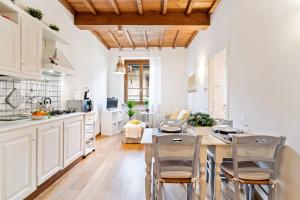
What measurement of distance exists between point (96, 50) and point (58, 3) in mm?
2539

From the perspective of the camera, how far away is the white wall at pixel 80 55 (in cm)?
393

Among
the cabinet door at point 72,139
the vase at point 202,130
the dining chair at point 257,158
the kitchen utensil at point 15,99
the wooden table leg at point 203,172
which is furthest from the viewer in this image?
the cabinet door at point 72,139

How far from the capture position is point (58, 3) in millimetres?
4141

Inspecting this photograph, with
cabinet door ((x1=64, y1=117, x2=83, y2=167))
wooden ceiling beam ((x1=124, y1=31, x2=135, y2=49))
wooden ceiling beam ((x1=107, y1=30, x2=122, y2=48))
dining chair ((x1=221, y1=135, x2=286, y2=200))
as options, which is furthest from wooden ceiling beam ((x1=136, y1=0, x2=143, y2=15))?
dining chair ((x1=221, y1=135, x2=286, y2=200))

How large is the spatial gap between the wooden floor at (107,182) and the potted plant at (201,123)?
0.91 meters

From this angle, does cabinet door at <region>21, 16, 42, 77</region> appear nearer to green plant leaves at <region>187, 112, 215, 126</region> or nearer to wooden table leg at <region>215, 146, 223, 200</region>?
green plant leaves at <region>187, 112, 215, 126</region>

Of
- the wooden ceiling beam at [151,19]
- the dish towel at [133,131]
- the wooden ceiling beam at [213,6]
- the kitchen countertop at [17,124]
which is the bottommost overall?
the dish towel at [133,131]

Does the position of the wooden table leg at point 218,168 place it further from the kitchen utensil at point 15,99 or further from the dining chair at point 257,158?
the kitchen utensil at point 15,99

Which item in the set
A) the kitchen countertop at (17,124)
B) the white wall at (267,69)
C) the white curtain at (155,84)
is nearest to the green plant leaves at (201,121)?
the white wall at (267,69)

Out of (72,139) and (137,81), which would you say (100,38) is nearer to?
(137,81)

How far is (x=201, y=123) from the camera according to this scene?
2.57m

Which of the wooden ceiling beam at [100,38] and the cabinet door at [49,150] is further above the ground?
the wooden ceiling beam at [100,38]

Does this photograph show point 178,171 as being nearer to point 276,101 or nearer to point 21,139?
point 276,101

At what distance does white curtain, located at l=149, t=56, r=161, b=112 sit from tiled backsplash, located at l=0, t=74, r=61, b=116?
4.39 meters
